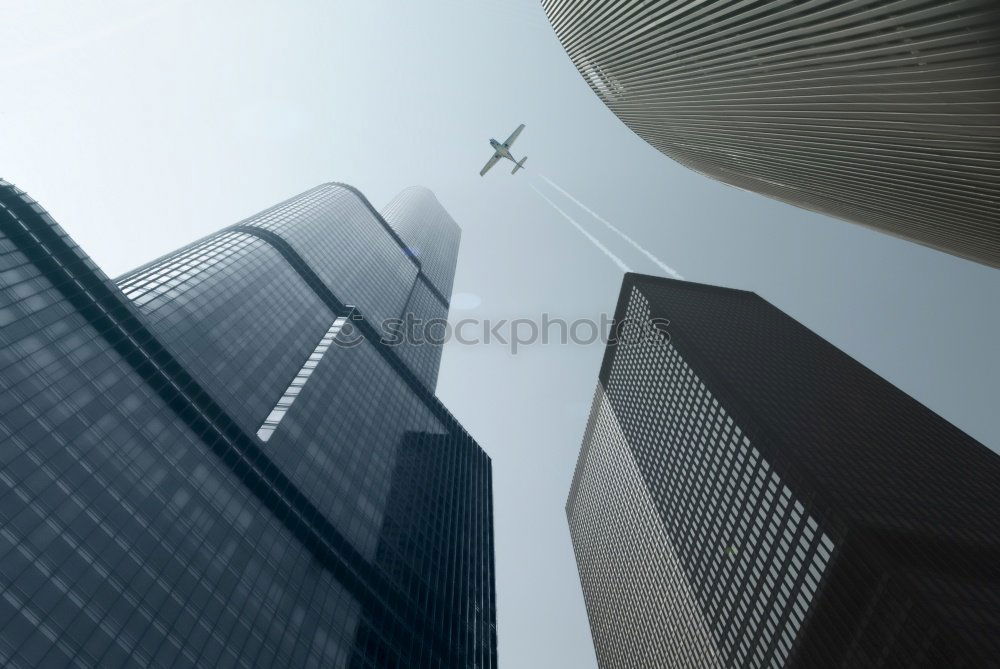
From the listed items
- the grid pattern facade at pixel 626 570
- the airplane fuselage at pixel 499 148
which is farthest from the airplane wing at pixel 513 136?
the grid pattern facade at pixel 626 570

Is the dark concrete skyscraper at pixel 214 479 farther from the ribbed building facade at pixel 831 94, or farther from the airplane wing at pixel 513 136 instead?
the ribbed building facade at pixel 831 94

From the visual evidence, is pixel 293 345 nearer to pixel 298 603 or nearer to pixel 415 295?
pixel 298 603

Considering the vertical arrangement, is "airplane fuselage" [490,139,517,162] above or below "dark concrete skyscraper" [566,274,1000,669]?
above

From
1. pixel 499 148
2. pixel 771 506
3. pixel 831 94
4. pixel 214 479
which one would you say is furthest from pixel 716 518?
pixel 499 148

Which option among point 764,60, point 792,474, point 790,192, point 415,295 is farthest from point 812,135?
point 415,295

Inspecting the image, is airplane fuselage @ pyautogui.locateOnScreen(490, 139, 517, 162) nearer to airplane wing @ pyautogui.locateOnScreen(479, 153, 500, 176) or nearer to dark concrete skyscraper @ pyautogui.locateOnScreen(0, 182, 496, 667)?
airplane wing @ pyautogui.locateOnScreen(479, 153, 500, 176)

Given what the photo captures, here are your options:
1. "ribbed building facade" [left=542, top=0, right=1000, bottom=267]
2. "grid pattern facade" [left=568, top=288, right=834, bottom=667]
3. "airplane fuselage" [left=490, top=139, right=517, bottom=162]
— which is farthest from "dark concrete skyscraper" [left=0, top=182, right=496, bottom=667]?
"ribbed building facade" [left=542, top=0, right=1000, bottom=267]

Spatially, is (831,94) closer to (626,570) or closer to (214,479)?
(214,479)
